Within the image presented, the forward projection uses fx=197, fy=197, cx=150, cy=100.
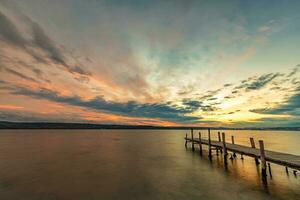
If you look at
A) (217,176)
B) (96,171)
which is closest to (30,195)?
(96,171)

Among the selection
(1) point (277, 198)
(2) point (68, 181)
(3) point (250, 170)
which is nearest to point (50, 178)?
(2) point (68, 181)

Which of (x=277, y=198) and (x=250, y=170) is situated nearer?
(x=277, y=198)

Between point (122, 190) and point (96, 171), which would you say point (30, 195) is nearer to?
point (122, 190)

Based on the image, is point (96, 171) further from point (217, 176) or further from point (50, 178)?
point (217, 176)

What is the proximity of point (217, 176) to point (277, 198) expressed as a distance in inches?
263

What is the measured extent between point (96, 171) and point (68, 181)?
4.63 m

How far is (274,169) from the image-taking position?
73.4 ft

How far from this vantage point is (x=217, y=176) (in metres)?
19.7

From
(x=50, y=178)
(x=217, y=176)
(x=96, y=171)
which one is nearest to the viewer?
(x=50, y=178)

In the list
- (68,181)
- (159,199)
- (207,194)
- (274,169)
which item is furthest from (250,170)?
(68,181)

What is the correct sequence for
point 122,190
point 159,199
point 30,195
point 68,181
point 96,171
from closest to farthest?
point 159,199
point 30,195
point 122,190
point 68,181
point 96,171

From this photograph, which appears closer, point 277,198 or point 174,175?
point 277,198

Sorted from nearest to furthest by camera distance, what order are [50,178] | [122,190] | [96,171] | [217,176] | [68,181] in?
[122,190] → [68,181] → [50,178] → [217,176] → [96,171]

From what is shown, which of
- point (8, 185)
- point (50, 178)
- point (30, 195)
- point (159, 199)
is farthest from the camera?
point (50, 178)
